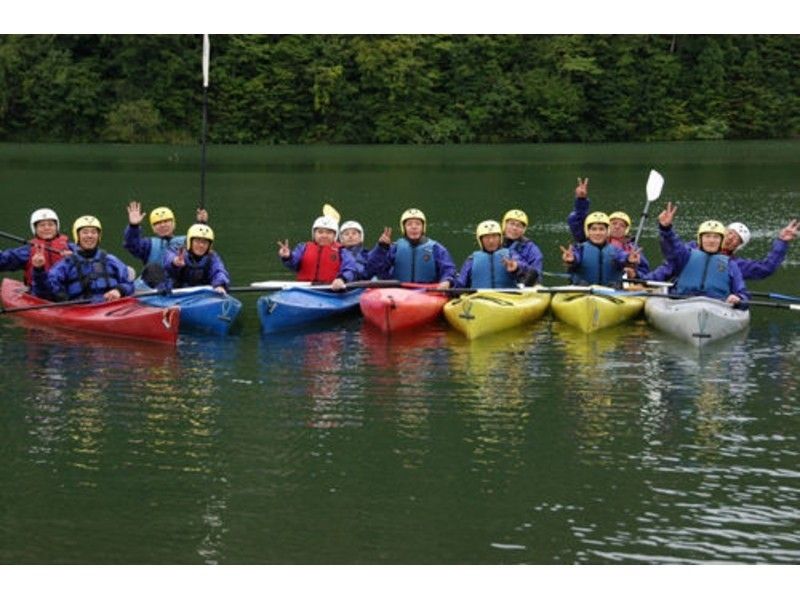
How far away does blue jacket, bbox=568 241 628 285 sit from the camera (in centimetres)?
1495

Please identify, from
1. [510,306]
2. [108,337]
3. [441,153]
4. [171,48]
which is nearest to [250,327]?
[108,337]

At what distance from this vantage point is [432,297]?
14.1 meters

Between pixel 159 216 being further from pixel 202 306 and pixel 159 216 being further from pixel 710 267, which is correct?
pixel 710 267

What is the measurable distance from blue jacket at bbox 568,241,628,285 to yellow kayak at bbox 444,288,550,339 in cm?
99

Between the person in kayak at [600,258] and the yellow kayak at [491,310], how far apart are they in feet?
3.25

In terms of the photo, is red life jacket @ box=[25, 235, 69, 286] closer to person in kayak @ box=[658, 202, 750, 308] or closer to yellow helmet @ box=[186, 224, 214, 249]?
yellow helmet @ box=[186, 224, 214, 249]

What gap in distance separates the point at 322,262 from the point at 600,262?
3.02m

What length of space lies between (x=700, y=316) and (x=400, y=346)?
2.86 m

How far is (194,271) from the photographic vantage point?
558 inches

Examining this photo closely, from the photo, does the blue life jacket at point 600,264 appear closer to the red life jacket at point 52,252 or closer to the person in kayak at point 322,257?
the person in kayak at point 322,257

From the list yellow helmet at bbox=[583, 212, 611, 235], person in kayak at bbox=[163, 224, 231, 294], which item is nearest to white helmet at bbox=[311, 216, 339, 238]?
person in kayak at bbox=[163, 224, 231, 294]

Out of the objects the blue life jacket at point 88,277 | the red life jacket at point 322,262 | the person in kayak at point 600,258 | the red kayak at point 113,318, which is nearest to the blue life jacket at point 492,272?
the person in kayak at point 600,258

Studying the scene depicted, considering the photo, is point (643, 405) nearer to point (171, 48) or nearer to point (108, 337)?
point (108, 337)

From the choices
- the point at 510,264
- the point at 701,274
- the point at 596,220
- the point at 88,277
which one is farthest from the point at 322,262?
the point at 701,274
